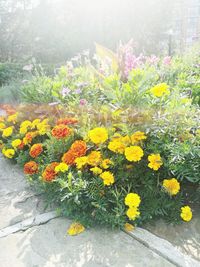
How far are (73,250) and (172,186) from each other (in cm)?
73

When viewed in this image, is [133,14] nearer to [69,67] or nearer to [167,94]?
[69,67]

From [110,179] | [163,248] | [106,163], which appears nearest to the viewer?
[163,248]

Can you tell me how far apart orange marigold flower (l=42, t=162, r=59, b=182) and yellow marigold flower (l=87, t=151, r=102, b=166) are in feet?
0.86

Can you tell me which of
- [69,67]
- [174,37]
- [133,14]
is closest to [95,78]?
[69,67]

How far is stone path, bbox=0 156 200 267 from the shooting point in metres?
1.87

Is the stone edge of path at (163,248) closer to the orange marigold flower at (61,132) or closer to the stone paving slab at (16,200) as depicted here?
the stone paving slab at (16,200)

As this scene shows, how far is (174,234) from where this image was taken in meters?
2.10

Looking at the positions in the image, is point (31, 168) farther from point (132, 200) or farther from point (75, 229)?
point (132, 200)

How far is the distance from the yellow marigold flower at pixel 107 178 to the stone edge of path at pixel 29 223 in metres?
0.42

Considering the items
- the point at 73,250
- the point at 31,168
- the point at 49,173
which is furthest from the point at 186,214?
the point at 31,168

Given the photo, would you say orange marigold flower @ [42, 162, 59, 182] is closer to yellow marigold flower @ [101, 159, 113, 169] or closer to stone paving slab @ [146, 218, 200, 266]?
yellow marigold flower @ [101, 159, 113, 169]

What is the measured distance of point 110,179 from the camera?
2162mm

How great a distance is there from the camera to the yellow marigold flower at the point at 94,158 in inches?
90.8

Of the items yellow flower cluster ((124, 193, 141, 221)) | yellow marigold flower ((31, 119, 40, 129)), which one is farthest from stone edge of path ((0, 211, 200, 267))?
yellow marigold flower ((31, 119, 40, 129))
